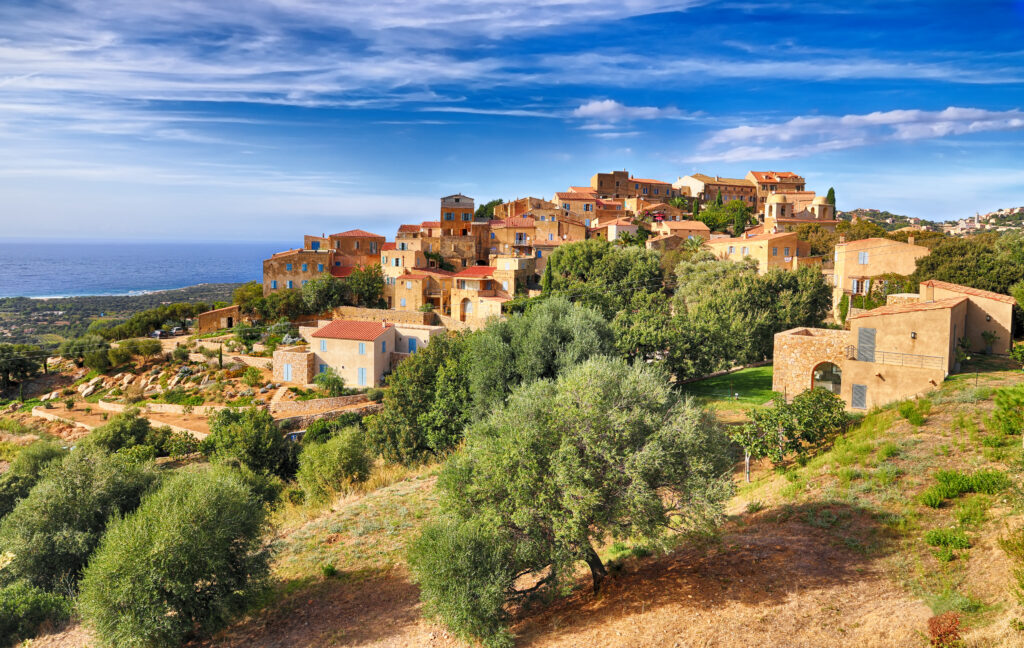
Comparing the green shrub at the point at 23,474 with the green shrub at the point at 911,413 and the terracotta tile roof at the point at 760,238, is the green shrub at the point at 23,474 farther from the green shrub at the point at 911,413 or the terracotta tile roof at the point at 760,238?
the terracotta tile roof at the point at 760,238

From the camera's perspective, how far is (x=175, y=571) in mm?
11367

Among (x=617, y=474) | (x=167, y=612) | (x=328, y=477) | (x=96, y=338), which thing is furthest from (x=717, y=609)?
(x=96, y=338)

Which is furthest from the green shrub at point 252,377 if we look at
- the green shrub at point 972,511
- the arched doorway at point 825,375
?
the green shrub at point 972,511

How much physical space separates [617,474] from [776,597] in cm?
330

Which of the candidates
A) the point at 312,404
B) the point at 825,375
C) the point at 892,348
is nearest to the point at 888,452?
the point at 892,348

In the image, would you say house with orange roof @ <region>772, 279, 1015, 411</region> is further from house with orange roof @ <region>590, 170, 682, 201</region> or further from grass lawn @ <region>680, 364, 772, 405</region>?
house with orange roof @ <region>590, 170, 682, 201</region>

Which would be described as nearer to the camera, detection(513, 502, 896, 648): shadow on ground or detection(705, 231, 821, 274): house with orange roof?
detection(513, 502, 896, 648): shadow on ground

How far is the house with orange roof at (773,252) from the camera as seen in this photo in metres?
45.8

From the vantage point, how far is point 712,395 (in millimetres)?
24344

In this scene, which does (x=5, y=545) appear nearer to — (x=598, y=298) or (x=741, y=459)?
(x=741, y=459)

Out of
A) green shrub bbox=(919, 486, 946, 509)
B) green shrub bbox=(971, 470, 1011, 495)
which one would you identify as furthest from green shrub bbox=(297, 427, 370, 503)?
green shrub bbox=(971, 470, 1011, 495)

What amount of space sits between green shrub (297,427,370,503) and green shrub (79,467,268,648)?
8075mm

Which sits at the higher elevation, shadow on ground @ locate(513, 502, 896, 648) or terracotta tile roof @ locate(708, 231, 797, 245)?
terracotta tile roof @ locate(708, 231, 797, 245)

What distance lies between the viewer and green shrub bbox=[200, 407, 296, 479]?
2570 cm
